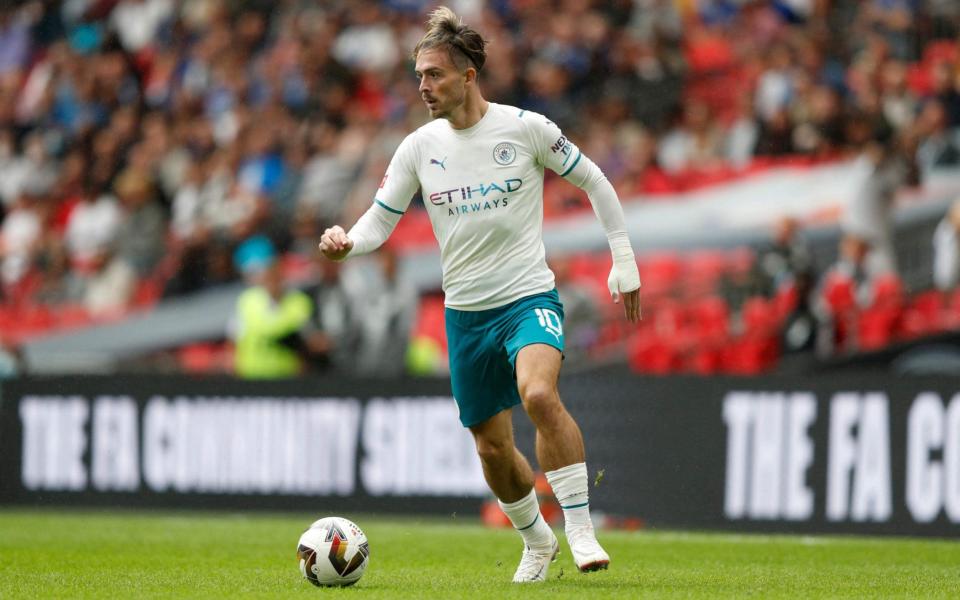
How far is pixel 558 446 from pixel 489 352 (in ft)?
1.81

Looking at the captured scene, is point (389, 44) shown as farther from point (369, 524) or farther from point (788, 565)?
point (788, 565)

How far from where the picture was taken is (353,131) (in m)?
18.5

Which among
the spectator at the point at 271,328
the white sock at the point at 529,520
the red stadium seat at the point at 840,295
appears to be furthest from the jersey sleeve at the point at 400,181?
the red stadium seat at the point at 840,295

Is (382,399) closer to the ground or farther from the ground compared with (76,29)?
closer to the ground

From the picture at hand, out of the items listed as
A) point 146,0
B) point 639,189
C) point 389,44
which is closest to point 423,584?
point 639,189

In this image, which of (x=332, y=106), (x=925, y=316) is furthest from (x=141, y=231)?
(x=925, y=316)

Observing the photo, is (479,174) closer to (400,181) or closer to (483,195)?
(483,195)

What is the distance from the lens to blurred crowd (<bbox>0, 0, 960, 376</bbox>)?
15.6 metres

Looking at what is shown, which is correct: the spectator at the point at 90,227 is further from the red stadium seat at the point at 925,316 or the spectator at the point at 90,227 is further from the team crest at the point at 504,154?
the team crest at the point at 504,154

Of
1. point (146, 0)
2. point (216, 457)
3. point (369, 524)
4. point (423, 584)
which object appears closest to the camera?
point (423, 584)

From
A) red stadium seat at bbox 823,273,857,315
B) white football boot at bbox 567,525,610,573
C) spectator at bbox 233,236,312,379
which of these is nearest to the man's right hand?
white football boot at bbox 567,525,610,573

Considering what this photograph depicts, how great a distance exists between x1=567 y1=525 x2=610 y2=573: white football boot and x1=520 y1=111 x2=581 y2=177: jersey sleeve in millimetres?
1627

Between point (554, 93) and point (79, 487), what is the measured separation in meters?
6.78

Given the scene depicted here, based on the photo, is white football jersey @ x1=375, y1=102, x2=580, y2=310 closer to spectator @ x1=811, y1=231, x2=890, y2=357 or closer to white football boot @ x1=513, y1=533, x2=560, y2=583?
white football boot @ x1=513, y1=533, x2=560, y2=583
